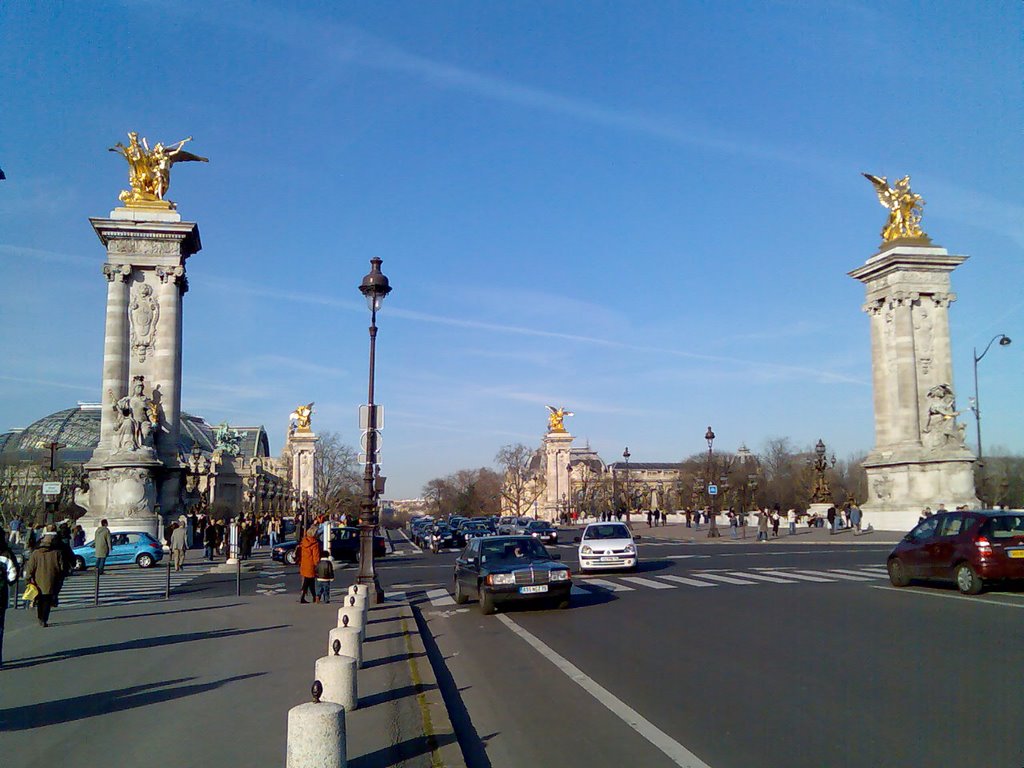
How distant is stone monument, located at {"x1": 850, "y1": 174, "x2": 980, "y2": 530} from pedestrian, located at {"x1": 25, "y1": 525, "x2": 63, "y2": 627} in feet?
153

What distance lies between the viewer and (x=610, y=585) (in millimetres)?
23656

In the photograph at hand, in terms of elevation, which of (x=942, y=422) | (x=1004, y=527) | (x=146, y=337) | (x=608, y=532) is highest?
(x=146, y=337)

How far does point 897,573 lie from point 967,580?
7.32 ft

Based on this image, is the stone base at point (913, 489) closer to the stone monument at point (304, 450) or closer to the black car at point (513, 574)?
the black car at point (513, 574)

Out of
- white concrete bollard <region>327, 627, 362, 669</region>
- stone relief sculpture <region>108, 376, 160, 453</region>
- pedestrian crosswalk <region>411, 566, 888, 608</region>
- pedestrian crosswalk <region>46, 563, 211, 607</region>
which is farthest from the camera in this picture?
stone relief sculpture <region>108, 376, 160, 453</region>

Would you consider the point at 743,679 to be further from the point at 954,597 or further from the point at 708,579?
the point at 708,579

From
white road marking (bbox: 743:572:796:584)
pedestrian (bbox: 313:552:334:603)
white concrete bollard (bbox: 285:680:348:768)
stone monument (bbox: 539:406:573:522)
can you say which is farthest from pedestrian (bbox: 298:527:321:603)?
stone monument (bbox: 539:406:573:522)

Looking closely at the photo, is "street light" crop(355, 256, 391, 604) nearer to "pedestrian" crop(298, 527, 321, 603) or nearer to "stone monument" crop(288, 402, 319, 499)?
"pedestrian" crop(298, 527, 321, 603)

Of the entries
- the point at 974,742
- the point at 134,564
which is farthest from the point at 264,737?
the point at 134,564

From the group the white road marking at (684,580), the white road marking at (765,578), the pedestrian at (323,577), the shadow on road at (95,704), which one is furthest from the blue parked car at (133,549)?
the shadow on road at (95,704)

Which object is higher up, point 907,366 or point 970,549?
point 907,366

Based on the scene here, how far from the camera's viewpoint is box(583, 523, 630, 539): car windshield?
28.7 metres

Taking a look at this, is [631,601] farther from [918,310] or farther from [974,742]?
[918,310]

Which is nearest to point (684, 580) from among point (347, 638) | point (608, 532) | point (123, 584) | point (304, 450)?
point (608, 532)
